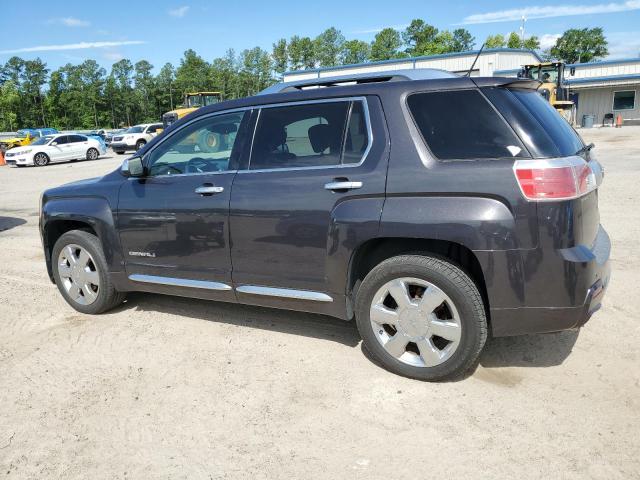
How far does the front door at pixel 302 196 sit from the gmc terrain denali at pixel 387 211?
0.4 inches

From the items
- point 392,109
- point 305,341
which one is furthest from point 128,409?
point 392,109

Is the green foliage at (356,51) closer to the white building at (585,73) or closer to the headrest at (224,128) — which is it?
the white building at (585,73)

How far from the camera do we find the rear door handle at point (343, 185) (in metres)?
3.45

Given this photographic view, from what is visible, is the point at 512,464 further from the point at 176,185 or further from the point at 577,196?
the point at 176,185

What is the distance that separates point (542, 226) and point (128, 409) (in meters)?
2.74

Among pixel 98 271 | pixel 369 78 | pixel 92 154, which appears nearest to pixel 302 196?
pixel 369 78

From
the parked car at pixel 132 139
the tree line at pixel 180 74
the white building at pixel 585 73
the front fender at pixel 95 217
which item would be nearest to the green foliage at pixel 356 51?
the tree line at pixel 180 74

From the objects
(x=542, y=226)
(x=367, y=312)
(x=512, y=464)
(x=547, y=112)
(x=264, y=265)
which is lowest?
(x=512, y=464)

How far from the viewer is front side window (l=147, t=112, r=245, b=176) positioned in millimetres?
4176

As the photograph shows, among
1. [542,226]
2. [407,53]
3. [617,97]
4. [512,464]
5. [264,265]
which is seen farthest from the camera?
[407,53]

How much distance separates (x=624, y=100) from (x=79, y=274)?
46067 mm

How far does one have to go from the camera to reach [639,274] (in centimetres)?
530

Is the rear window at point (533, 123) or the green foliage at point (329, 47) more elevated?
the green foliage at point (329, 47)

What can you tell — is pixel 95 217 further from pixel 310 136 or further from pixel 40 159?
pixel 40 159
